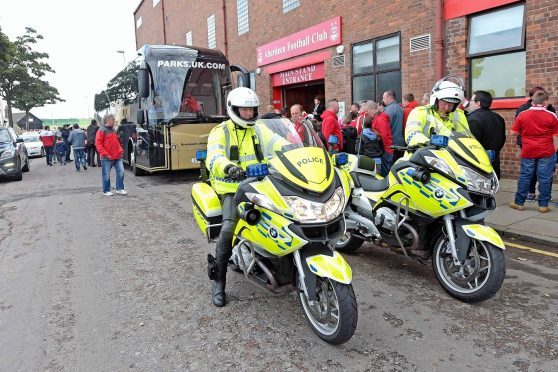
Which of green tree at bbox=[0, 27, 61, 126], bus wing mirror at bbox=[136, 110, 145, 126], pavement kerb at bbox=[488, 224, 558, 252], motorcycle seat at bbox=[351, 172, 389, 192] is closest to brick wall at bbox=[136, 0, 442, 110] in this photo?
pavement kerb at bbox=[488, 224, 558, 252]

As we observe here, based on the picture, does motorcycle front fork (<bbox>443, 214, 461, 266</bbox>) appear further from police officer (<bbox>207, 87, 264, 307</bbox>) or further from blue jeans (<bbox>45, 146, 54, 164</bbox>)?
blue jeans (<bbox>45, 146, 54, 164</bbox>)

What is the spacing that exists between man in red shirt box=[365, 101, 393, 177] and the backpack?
648 millimetres

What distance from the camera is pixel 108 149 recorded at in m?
10.0

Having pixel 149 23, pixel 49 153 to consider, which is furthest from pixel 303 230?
pixel 149 23

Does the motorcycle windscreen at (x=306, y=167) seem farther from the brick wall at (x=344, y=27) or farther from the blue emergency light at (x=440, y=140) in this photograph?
the brick wall at (x=344, y=27)

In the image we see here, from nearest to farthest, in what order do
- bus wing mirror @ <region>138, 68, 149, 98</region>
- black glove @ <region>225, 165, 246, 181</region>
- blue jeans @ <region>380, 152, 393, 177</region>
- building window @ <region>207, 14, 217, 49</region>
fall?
1. black glove @ <region>225, 165, 246, 181</region>
2. blue jeans @ <region>380, 152, 393, 177</region>
3. bus wing mirror @ <region>138, 68, 149, 98</region>
4. building window @ <region>207, 14, 217, 49</region>

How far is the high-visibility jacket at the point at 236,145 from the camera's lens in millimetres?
3723

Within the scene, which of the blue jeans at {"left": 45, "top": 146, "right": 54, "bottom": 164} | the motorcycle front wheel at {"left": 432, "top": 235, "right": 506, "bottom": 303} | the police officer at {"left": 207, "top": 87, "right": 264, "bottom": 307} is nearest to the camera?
the motorcycle front wheel at {"left": 432, "top": 235, "right": 506, "bottom": 303}

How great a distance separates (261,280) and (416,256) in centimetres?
159

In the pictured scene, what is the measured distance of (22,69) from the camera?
163ft

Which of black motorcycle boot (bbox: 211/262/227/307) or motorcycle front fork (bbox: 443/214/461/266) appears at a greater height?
motorcycle front fork (bbox: 443/214/461/266)

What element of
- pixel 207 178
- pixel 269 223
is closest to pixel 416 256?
pixel 269 223

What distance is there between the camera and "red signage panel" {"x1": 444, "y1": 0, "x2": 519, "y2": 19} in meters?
9.25

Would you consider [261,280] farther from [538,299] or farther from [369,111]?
[369,111]
